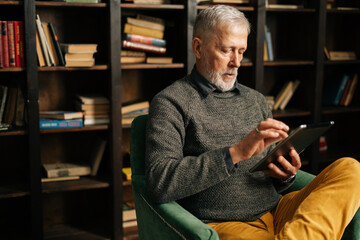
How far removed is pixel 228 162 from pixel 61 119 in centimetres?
137

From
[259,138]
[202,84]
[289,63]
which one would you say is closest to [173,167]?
[259,138]

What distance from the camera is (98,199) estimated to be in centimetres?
304

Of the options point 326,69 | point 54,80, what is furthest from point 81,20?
point 326,69

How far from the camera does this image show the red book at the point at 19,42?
7.86ft

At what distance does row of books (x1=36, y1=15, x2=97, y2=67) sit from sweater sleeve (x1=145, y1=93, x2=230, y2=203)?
42.4 inches

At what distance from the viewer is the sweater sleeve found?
1.55 m

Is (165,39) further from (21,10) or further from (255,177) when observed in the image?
(255,177)

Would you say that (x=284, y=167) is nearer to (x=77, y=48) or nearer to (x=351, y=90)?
(x=77, y=48)

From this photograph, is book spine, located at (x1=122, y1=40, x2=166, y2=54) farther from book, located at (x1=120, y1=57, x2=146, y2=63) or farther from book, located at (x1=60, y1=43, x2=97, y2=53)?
book, located at (x1=60, y1=43, x2=97, y2=53)

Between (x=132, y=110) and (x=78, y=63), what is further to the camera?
(x=132, y=110)

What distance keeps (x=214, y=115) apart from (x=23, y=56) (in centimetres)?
121

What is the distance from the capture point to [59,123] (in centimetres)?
259

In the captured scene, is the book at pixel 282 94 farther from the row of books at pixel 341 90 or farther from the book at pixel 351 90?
the book at pixel 351 90

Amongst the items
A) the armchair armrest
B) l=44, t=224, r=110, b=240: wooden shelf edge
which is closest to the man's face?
the armchair armrest
